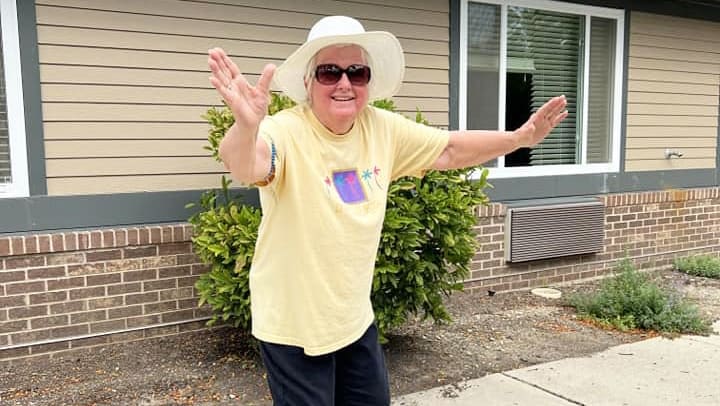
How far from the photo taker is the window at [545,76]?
5504 mm

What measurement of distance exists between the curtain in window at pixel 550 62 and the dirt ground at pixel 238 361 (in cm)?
187

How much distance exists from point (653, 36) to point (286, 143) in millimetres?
5795

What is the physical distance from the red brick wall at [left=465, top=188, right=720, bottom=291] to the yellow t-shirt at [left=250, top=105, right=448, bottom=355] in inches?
142

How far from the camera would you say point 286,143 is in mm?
1709

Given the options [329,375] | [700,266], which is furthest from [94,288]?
[700,266]

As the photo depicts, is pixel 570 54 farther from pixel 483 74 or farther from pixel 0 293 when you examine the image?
pixel 0 293

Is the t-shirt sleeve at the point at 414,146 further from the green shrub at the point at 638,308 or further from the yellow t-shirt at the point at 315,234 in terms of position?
the green shrub at the point at 638,308

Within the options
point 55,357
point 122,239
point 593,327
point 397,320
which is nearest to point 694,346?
point 593,327

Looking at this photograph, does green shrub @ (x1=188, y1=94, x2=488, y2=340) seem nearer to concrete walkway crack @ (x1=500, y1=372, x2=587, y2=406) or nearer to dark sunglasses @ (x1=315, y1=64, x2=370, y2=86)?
concrete walkway crack @ (x1=500, y1=372, x2=587, y2=406)

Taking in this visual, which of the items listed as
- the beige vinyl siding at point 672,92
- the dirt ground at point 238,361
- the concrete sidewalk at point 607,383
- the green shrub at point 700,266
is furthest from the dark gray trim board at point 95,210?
the green shrub at point 700,266

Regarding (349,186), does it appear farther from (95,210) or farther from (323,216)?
(95,210)

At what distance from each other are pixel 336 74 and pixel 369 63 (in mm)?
175

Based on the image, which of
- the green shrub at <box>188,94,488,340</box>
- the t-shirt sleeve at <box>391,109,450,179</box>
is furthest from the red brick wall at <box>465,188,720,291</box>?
the t-shirt sleeve at <box>391,109,450,179</box>

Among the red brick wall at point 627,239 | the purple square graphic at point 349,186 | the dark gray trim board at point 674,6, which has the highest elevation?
the dark gray trim board at point 674,6
